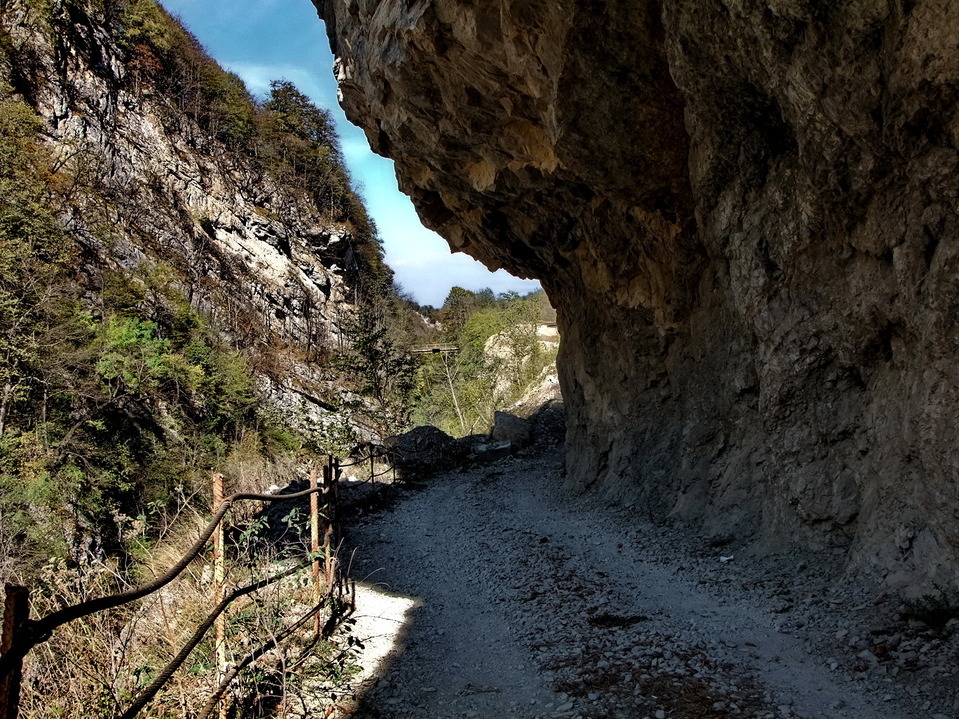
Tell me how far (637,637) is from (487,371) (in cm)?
2543

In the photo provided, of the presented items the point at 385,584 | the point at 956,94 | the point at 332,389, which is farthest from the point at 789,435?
the point at 332,389

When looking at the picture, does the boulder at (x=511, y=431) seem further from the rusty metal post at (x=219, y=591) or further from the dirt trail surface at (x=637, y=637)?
the rusty metal post at (x=219, y=591)

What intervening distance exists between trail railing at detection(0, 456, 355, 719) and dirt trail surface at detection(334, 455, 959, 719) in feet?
2.15

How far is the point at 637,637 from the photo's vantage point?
4.99m

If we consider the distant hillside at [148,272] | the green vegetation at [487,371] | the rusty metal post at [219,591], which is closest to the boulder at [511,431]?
the distant hillside at [148,272]

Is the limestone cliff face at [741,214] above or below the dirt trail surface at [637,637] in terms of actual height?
above

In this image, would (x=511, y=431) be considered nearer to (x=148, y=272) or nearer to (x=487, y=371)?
(x=487, y=371)

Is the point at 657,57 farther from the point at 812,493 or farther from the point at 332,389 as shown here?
the point at 332,389

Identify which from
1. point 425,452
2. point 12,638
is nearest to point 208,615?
point 12,638

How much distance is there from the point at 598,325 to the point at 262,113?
3043 centimetres

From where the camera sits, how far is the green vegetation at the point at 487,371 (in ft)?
90.4

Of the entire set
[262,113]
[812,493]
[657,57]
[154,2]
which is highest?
[154,2]

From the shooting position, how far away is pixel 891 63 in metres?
4.15

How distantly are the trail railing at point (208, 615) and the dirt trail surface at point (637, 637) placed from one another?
0.65 m
